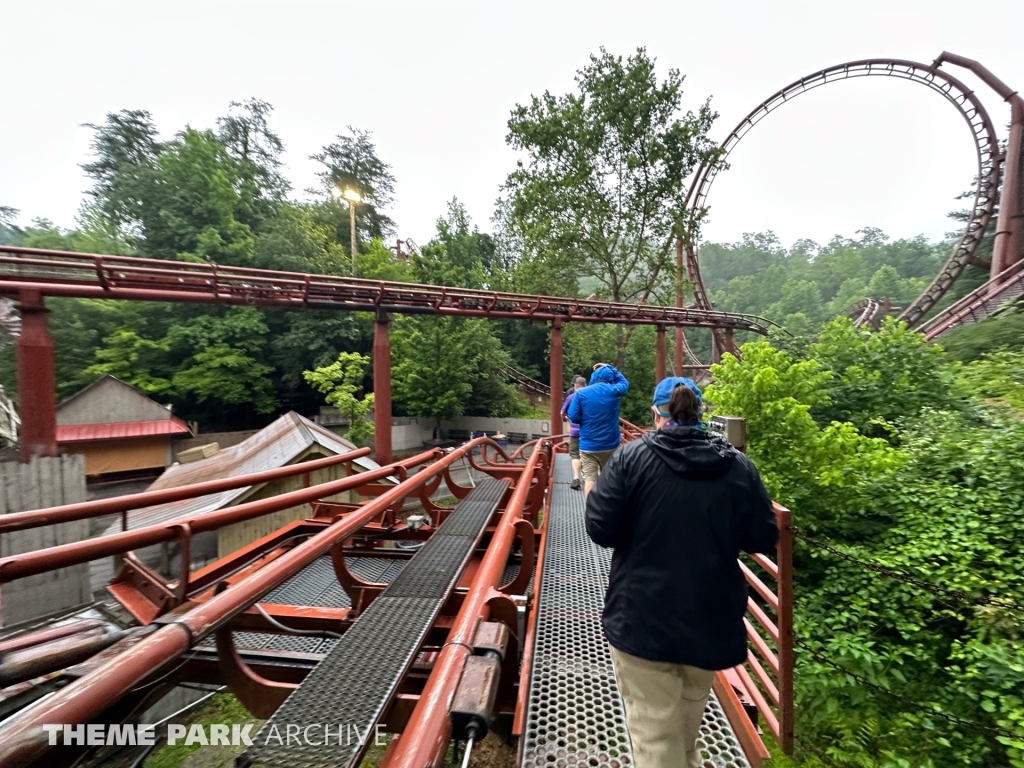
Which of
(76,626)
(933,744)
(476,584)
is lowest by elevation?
(933,744)

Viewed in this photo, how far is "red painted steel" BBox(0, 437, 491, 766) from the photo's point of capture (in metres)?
0.84

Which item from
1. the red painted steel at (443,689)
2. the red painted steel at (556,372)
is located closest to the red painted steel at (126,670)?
the red painted steel at (443,689)

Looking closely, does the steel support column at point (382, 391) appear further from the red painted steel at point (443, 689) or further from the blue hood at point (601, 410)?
the red painted steel at point (443, 689)

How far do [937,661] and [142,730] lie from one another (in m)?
5.42

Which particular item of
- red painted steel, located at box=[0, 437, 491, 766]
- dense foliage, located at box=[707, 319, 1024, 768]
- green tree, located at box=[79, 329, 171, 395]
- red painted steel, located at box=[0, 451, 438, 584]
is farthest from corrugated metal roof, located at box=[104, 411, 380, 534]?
green tree, located at box=[79, 329, 171, 395]

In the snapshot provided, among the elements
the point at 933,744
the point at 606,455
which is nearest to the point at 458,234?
the point at 606,455

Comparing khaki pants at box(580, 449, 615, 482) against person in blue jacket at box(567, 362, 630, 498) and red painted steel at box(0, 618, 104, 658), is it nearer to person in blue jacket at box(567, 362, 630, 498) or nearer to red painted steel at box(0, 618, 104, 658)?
person in blue jacket at box(567, 362, 630, 498)

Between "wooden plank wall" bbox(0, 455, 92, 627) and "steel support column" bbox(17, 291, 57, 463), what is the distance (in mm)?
614

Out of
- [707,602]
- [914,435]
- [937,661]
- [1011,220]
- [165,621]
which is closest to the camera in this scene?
[165,621]

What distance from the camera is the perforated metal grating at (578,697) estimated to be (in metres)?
1.71

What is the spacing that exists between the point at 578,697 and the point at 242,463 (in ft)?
27.6

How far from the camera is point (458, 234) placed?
94.6ft

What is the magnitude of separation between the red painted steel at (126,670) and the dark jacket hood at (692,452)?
142cm

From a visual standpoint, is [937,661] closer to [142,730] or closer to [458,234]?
[142,730]
